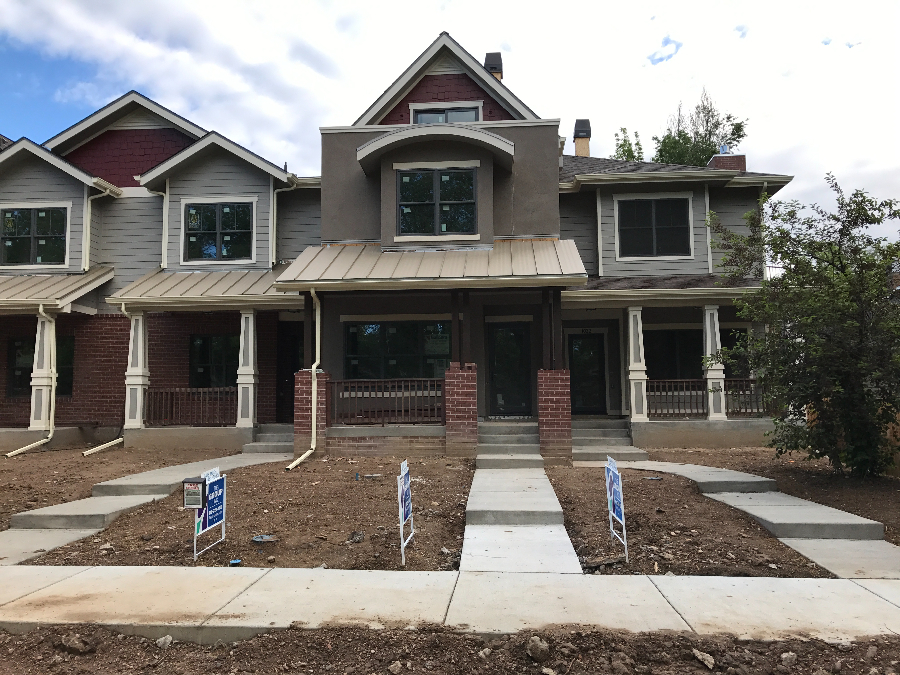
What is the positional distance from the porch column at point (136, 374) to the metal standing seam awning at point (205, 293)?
1.36ft

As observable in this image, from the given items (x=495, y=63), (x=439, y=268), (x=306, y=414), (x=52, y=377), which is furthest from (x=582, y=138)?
(x=52, y=377)

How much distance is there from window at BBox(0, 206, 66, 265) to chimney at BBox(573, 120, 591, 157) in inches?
593

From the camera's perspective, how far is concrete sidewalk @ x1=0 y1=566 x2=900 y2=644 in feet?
14.4

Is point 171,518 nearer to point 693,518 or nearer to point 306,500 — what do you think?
point 306,500

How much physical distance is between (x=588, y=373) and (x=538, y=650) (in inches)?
491

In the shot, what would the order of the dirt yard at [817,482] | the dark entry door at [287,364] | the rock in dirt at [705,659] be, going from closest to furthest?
1. the rock in dirt at [705,659]
2. the dirt yard at [817,482]
3. the dark entry door at [287,364]

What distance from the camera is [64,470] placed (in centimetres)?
1156

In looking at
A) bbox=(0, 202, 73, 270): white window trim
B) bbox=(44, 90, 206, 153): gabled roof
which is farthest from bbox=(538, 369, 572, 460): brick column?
bbox=(0, 202, 73, 270): white window trim

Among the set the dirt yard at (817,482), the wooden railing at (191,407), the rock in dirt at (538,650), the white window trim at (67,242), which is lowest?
the rock in dirt at (538,650)

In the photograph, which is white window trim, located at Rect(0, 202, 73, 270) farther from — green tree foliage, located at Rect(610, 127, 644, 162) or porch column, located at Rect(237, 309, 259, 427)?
green tree foliage, located at Rect(610, 127, 644, 162)

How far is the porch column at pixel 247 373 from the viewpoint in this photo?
14.1 m

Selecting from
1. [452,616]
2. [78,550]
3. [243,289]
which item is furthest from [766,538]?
[243,289]

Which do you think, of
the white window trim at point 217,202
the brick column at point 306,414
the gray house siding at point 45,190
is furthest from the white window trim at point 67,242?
the brick column at point 306,414

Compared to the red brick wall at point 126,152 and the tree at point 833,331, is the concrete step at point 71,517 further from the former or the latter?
the red brick wall at point 126,152
